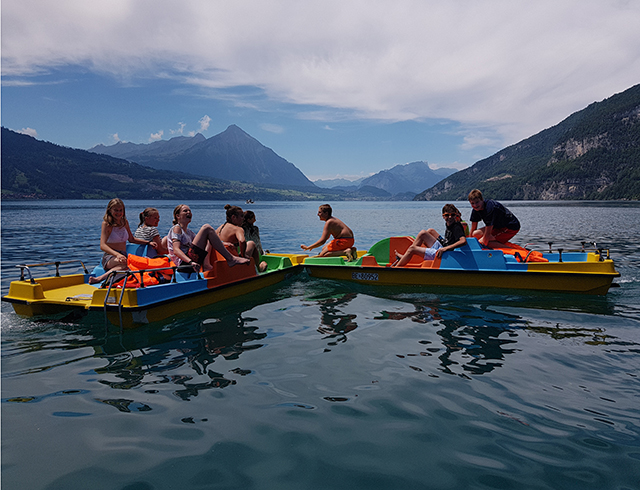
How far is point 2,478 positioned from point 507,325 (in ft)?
26.5

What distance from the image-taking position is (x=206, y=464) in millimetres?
3984

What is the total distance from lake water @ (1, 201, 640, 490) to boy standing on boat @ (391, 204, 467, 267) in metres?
2.67

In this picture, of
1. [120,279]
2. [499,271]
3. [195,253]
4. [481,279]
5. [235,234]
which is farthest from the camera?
[481,279]

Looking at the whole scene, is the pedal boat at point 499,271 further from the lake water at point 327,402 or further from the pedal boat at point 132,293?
the pedal boat at point 132,293

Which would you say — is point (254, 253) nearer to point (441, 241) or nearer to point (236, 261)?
point (236, 261)

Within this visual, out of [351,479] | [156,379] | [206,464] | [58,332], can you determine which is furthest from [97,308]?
[351,479]

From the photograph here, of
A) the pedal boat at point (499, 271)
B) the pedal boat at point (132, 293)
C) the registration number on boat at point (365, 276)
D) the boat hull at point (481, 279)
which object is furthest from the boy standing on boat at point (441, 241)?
the pedal boat at point (132, 293)

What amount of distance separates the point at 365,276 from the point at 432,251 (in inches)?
80.9

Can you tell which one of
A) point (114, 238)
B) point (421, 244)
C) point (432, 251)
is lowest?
point (432, 251)

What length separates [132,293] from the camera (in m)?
7.96

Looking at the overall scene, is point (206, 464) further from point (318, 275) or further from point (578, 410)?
point (318, 275)

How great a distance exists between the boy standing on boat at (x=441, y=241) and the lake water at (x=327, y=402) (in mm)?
2668

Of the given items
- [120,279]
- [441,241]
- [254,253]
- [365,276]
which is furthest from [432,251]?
[120,279]

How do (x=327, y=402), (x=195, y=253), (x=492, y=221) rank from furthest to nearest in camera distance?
(x=492, y=221) < (x=195, y=253) < (x=327, y=402)
